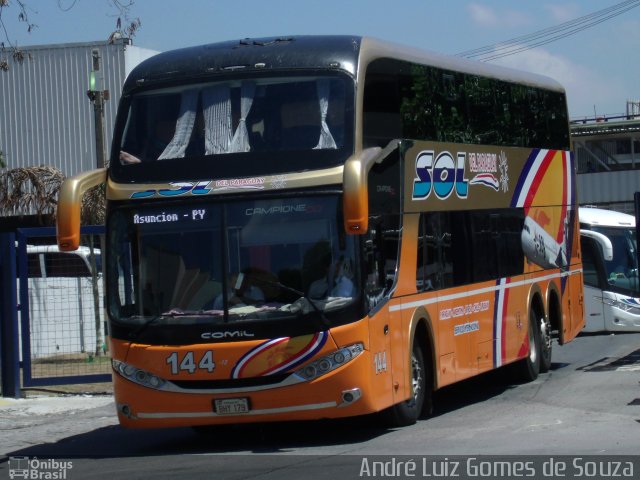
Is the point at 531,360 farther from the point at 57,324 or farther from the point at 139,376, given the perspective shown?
the point at 139,376

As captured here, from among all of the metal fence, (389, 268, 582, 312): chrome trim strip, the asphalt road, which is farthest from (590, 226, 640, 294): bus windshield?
the metal fence

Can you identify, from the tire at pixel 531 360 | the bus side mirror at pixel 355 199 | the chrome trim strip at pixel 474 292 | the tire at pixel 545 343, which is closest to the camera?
the bus side mirror at pixel 355 199

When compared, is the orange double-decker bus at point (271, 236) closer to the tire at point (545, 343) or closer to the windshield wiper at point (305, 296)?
the windshield wiper at point (305, 296)

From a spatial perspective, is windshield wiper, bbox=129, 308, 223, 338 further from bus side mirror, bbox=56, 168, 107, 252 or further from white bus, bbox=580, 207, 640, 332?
white bus, bbox=580, 207, 640, 332

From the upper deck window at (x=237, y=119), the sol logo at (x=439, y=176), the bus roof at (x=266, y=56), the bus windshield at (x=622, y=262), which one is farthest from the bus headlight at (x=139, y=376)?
the bus windshield at (x=622, y=262)

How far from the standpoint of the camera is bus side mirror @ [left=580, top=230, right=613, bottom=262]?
24.4 m

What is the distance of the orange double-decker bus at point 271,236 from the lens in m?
10.9

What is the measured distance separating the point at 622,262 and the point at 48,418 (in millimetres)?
14828

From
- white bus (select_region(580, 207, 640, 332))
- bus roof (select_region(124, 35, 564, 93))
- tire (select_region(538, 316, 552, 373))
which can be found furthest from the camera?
white bus (select_region(580, 207, 640, 332))

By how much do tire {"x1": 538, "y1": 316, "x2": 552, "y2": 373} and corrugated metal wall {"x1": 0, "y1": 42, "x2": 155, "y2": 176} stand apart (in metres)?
18.7

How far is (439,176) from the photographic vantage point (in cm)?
1345

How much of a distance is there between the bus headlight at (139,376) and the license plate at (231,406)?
0.60 meters

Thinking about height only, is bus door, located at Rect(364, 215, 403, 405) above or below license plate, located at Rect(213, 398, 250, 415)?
above

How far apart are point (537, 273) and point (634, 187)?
3792cm
